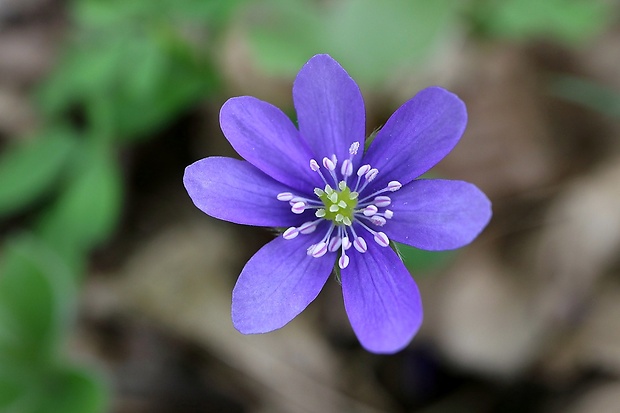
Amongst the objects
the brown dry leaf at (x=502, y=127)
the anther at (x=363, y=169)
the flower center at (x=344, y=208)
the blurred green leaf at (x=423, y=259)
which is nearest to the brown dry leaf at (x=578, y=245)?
the brown dry leaf at (x=502, y=127)

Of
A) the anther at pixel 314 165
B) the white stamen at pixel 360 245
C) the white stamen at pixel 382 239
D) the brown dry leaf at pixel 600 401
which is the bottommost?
the brown dry leaf at pixel 600 401

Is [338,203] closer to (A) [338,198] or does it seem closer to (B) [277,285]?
(A) [338,198]

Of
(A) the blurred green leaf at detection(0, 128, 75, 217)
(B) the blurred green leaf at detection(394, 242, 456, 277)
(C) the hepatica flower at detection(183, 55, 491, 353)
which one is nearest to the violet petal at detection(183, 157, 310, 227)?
(C) the hepatica flower at detection(183, 55, 491, 353)

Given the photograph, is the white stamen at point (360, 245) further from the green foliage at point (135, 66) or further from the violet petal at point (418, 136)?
the green foliage at point (135, 66)

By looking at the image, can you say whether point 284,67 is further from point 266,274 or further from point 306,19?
point 266,274

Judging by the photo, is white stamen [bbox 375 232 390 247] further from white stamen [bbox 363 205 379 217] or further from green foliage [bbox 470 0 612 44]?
green foliage [bbox 470 0 612 44]

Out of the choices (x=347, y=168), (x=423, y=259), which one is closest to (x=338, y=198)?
(x=347, y=168)

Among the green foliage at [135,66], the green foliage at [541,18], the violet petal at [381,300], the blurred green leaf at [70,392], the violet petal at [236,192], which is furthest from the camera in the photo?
the green foliage at [541,18]
